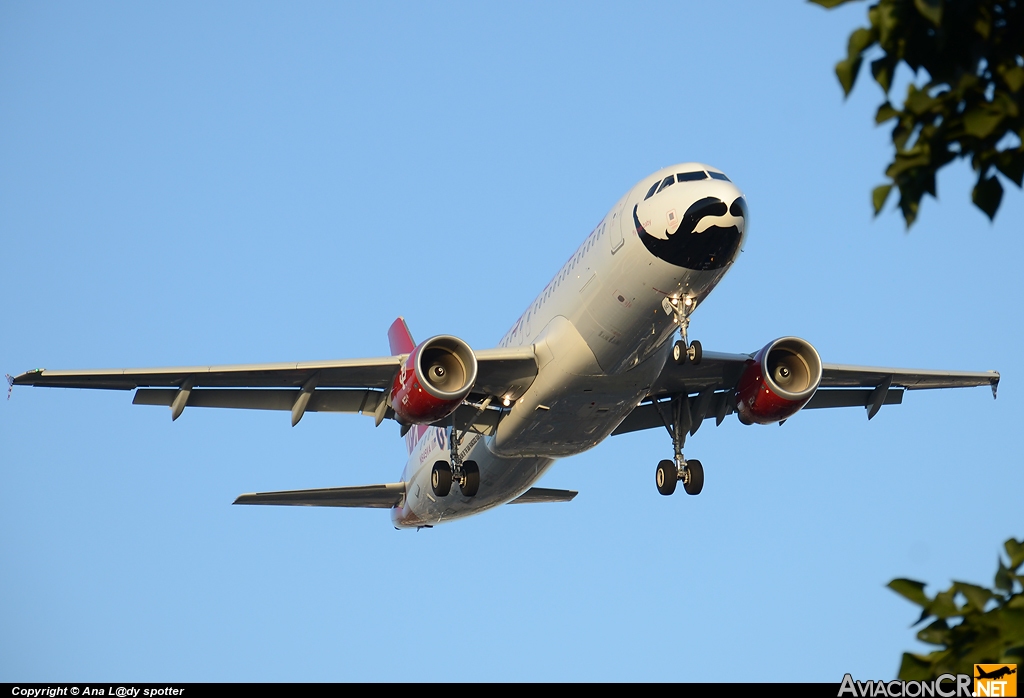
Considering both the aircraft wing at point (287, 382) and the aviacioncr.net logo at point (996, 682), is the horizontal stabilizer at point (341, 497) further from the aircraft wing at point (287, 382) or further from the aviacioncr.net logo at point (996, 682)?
the aviacioncr.net logo at point (996, 682)

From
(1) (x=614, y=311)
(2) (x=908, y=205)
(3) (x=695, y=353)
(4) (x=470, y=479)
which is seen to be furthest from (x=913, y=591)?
(4) (x=470, y=479)

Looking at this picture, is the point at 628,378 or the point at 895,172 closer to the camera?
the point at 895,172

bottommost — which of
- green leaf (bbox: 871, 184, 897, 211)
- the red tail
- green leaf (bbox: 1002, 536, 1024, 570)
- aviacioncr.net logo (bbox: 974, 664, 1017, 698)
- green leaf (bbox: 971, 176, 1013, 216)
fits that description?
aviacioncr.net logo (bbox: 974, 664, 1017, 698)

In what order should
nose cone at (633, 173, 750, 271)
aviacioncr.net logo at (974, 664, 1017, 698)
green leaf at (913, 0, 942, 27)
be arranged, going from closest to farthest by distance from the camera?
green leaf at (913, 0, 942, 27) → aviacioncr.net logo at (974, 664, 1017, 698) → nose cone at (633, 173, 750, 271)

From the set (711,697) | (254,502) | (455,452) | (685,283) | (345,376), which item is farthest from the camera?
(254,502)

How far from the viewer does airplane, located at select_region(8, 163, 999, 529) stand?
81.8ft

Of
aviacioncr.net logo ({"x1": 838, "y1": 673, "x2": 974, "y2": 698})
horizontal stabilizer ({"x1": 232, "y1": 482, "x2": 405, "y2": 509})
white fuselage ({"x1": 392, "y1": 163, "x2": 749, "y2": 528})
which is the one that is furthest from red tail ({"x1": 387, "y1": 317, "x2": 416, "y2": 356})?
aviacioncr.net logo ({"x1": 838, "y1": 673, "x2": 974, "y2": 698})

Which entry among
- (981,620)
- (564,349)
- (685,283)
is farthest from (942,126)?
(564,349)

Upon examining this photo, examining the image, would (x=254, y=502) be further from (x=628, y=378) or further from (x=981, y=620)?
(x=981, y=620)

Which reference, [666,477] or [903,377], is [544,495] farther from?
[903,377]

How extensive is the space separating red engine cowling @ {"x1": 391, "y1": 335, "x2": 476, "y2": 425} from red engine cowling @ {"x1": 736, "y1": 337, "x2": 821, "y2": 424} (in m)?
7.74

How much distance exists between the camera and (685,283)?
81.8 feet

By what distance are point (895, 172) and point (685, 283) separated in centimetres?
1805

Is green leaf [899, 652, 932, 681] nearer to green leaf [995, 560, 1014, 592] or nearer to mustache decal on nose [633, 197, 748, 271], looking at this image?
green leaf [995, 560, 1014, 592]
